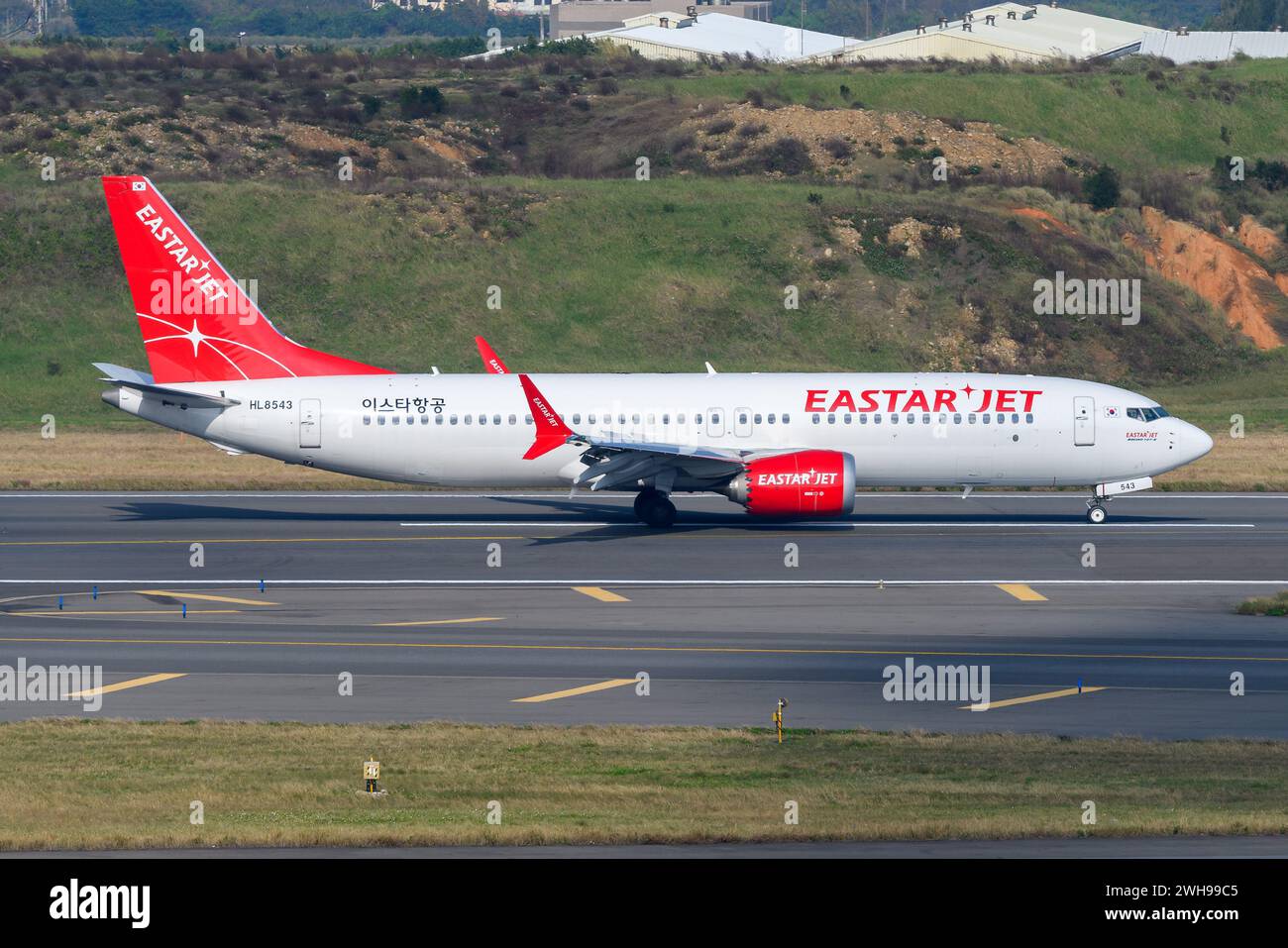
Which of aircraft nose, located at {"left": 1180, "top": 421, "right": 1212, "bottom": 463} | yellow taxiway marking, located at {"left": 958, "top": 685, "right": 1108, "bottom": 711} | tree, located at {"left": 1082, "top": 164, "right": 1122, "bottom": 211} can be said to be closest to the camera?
yellow taxiway marking, located at {"left": 958, "top": 685, "right": 1108, "bottom": 711}

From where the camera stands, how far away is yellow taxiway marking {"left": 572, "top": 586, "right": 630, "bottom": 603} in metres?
33.9

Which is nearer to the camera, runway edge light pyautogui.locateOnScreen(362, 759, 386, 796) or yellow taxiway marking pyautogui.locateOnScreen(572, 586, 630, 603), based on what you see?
runway edge light pyautogui.locateOnScreen(362, 759, 386, 796)

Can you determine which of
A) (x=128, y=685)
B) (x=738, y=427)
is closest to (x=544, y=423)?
(x=738, y=427)

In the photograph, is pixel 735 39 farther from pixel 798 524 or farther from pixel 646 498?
pixel 646 498

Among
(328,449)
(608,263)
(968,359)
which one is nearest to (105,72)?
(608,263)

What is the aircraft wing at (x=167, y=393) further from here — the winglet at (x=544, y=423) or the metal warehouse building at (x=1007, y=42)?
the metal warehouse building at (x=1007, y=42)

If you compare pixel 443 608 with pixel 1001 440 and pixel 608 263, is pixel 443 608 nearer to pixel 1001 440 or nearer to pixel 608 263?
pixel 1001 440

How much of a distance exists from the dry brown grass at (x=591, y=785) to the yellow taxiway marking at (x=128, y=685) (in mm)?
2166

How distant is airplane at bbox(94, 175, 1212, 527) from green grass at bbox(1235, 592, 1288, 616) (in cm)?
1012

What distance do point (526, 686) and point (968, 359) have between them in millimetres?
60696

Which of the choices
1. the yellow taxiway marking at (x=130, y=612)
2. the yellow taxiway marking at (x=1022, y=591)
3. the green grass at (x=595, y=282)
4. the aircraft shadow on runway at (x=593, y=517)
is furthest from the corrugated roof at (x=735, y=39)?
the yellow taxiway marking at (x=130, y=612)

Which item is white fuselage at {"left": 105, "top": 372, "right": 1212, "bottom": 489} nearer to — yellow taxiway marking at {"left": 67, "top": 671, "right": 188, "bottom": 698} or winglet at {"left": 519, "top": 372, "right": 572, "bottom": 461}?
winglet at {"left": 519, "top": 372, "right": 572, "bottom": 461}

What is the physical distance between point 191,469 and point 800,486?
25147 mm

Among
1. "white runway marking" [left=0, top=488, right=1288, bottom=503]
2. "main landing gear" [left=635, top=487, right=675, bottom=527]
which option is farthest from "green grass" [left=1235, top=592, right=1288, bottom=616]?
"white runway marking" [left=0, top=488, right=1288, bottom=503]
